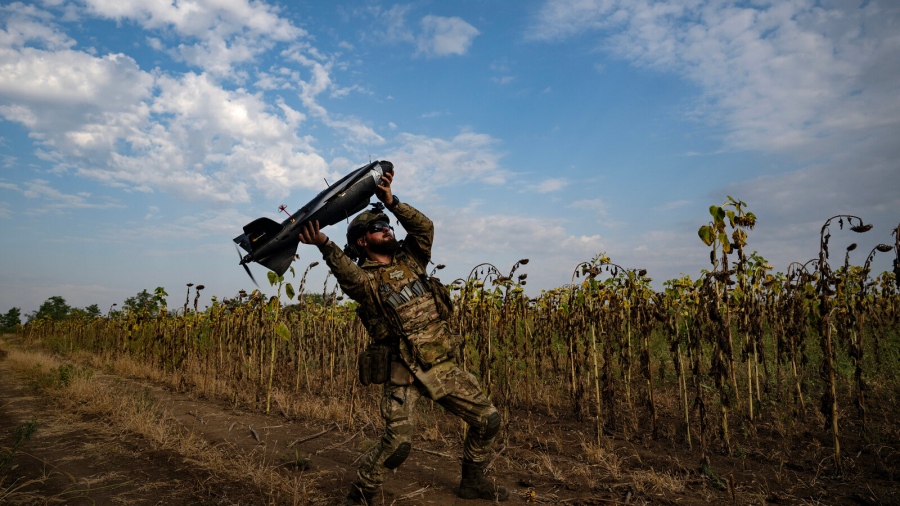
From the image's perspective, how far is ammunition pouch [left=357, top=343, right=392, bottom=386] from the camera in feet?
12.5

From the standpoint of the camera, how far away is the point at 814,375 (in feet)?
30.8

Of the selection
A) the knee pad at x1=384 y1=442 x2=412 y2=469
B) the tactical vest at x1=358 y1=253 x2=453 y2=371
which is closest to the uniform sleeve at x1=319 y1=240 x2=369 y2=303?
the tactical vest at x1=358 y1=253 x2=453 y2=371

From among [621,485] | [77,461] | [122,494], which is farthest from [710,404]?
[77,461]

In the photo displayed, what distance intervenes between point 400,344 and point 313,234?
1125mm

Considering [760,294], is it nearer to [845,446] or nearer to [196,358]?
[845,446]

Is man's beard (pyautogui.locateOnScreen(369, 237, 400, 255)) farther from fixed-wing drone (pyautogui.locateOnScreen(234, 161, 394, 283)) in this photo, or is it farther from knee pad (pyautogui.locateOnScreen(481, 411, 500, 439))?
knee pad (pyautogui.locateOnScreen(481, 411, 500, 439))

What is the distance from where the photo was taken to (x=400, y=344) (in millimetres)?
3836

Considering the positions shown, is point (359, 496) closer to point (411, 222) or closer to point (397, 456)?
point (397, 456)

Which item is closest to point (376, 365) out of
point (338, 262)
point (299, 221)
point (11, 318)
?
point (338, 262)

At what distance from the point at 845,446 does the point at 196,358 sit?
14.7 meters

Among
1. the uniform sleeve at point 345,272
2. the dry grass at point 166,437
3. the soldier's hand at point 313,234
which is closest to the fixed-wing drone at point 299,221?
the soldier's hand at point 313,234

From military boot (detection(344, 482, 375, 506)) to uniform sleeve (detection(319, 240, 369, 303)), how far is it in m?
1.49

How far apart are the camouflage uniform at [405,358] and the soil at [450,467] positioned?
0.56 meters

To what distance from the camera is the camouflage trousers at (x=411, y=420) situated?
366 cm
